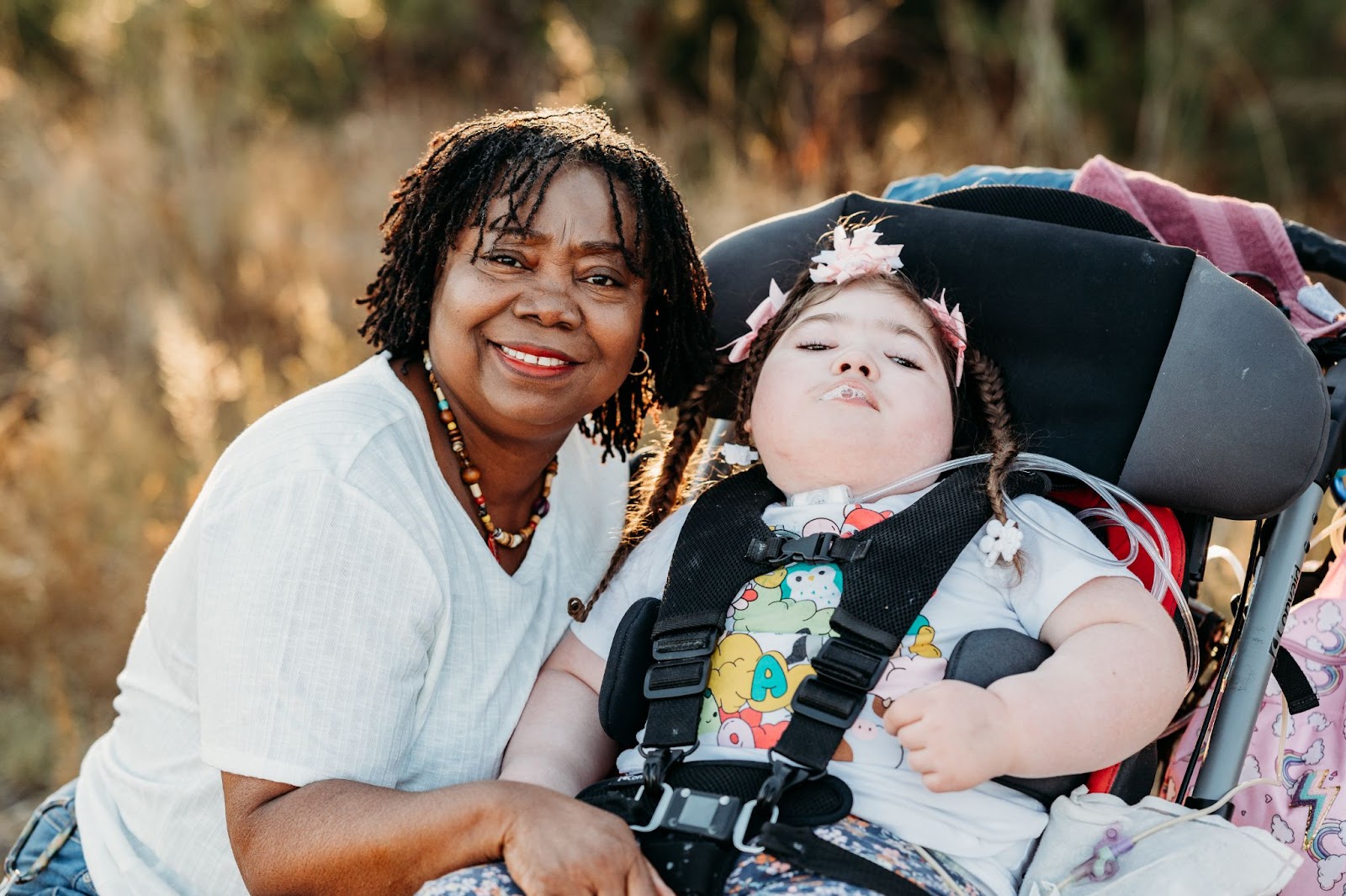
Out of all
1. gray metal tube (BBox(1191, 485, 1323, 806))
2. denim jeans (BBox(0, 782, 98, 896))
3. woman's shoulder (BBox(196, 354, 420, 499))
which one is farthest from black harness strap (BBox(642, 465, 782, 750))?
denim jeans (BBox(0, 782, 98, 896))

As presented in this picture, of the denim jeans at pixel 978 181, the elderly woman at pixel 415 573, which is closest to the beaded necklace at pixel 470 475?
the elderly woman at pixel 415 573

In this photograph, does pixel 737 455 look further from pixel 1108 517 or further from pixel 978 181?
pixel 978 181

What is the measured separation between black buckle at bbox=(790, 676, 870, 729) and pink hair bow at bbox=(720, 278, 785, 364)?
78 cm

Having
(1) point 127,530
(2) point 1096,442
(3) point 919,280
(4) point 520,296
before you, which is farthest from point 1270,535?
(1) point 127,530

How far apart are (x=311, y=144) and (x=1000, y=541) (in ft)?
19.4

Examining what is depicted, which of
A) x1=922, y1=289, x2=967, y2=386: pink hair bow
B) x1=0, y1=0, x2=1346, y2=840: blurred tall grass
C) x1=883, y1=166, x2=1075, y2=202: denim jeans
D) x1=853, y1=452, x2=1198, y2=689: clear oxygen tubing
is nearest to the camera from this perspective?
x1=853, y1=452, x2=1198, y2=689: clear oxygen tubing

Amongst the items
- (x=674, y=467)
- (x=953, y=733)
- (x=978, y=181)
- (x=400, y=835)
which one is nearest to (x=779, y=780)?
(x=953, y=733)

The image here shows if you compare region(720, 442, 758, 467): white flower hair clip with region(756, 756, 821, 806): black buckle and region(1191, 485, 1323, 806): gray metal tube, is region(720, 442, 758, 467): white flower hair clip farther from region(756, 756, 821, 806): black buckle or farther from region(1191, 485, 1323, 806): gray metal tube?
region(1191, 485, 1323, 806): gray metal tube

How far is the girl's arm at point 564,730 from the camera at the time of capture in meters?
2.10

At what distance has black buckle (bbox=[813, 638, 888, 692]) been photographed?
1945mm

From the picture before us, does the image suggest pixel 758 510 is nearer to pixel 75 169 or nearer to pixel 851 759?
pixel 851 759

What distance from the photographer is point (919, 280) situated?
2484 mm

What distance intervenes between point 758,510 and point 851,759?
0.49 meters

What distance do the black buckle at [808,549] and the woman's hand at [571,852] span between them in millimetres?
541
